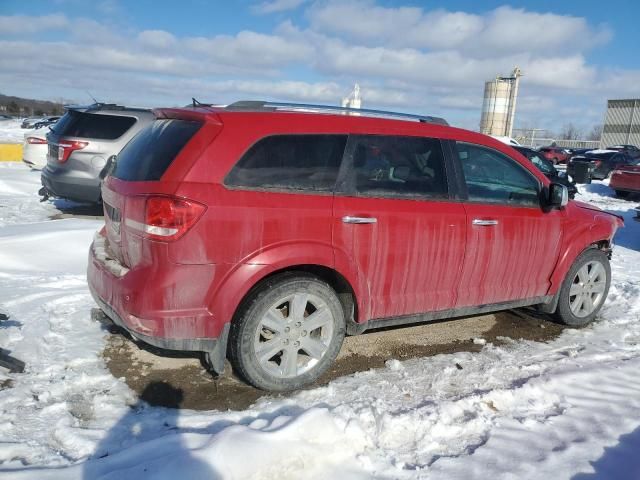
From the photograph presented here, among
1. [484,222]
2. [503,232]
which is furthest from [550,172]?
[484,222]

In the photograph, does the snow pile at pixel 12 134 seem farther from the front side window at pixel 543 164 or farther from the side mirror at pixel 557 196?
the side mirror at pixel 557 196

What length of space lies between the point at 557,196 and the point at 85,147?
6.79 metres

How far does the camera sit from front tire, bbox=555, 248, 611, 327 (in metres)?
4.90

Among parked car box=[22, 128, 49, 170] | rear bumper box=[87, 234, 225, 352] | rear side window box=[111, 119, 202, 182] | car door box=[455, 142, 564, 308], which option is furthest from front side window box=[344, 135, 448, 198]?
parked car box=[22, 128, 49, 170]

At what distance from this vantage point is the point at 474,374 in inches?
151

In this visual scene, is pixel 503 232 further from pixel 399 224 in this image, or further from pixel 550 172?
pixel 550 172

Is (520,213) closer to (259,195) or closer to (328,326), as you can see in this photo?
(328,326)

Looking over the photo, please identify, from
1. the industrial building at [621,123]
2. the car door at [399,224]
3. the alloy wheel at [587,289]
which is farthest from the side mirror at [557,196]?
the industrial building at [621,123]

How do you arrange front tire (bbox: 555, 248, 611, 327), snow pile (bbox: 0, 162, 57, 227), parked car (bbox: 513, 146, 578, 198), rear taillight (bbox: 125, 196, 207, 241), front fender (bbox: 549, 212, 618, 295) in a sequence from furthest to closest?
parked car (bbox: 513, 146, 578, 198) < snow pile (bbox: 0, 162, 57, 227) < front tire (bbox: 555, 248, 611, 327) < front fender (bbox: 549, 212, 618, 295) < rear taillight (bbox: 125, 196, 207, 241)

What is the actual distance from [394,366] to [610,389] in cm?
152

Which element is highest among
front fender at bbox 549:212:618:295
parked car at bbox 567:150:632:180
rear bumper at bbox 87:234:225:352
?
parked car at bbox 567:150:632:180

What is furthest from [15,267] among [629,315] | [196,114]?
[629,315]

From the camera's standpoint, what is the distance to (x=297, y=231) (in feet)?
10.8

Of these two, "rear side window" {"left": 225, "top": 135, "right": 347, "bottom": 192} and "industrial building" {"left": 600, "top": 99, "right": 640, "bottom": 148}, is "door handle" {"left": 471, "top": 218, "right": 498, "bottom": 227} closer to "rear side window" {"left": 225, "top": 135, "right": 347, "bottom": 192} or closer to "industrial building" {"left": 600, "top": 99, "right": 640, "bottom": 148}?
"rear side window" {"left": 225, "top": 135, "right": 347, "bottom": 192}
